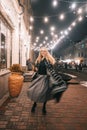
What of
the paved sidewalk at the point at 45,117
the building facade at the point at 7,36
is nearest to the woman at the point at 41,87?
the paved sidewalk at the point at 45,117

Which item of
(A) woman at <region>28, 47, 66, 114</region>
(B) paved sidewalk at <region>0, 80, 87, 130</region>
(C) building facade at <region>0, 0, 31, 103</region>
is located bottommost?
(B) paved sidewalk at <region>0, 80, 87, 130</region>

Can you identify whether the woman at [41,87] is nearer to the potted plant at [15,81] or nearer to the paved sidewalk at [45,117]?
the paved sidewalk at [45,117]

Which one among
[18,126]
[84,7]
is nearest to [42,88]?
[18,126]

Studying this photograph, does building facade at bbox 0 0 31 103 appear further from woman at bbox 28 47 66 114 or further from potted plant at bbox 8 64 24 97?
woman at bbox 28 47 66 114

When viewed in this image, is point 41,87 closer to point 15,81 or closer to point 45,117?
point 45,117

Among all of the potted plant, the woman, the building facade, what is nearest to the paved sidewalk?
the woman

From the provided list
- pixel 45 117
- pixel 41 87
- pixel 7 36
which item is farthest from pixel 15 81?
pixel 45 117

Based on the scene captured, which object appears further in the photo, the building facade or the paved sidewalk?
the building facade

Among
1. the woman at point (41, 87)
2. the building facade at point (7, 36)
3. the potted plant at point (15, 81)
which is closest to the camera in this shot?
the woman at point (41, 87)

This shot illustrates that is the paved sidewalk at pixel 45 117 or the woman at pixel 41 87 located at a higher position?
the woman at pixel 41 87

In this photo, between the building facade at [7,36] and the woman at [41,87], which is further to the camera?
the building facade at [7,36]

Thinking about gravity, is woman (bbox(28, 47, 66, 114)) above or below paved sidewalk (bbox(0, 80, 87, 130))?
above

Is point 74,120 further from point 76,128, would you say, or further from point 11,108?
point 11,108

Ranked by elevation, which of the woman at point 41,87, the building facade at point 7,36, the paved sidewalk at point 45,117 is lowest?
the paved sidewalk at point 45,117
